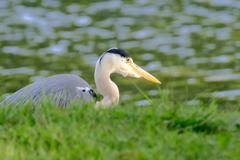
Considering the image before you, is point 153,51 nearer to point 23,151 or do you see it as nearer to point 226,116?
point 226,116

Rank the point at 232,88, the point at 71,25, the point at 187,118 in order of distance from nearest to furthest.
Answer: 1. the point at 187,118
2. the point at 232,88
3. the point at 71,25

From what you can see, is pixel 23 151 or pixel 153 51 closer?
pixel 23 151

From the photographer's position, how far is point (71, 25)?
17.3 m

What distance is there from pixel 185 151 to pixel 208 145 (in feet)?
0.70

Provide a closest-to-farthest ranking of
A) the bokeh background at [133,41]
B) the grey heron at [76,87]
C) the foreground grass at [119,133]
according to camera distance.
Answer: the foreground grass at [119,133], the grey heron at [76,87], the bokeh background at [133,41]

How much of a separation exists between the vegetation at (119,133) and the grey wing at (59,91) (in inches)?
38.2

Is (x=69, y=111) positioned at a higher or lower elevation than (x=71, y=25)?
higher

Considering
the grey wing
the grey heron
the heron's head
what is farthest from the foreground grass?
the heron's head

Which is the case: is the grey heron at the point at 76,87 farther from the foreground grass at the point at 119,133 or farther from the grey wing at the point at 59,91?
the foreground grass at the point at 119,133

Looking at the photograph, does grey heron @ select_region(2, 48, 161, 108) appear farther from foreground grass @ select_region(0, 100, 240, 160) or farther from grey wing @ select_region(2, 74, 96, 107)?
foreground grass @ select_region(0, 100, 240, 160)

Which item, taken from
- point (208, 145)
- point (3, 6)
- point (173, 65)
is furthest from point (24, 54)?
point (208, 145)

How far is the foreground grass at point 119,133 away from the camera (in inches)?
158

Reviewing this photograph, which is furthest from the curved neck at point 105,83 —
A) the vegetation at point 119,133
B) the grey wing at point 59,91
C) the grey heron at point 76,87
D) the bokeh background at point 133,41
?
the bokeh background at point 133,41

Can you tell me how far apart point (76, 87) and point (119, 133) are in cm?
209
